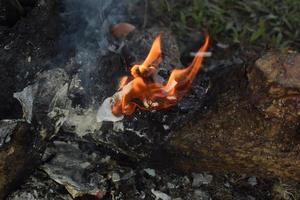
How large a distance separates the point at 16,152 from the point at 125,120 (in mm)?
655

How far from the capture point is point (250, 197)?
293 cm

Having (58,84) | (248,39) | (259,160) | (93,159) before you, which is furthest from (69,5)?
(248,39)

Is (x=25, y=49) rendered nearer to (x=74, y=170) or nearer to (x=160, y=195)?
(x=74, y=170)

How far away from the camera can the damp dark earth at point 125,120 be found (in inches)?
101

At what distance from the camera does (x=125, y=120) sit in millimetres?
2820

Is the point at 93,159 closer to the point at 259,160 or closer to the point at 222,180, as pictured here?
the point at 222,180

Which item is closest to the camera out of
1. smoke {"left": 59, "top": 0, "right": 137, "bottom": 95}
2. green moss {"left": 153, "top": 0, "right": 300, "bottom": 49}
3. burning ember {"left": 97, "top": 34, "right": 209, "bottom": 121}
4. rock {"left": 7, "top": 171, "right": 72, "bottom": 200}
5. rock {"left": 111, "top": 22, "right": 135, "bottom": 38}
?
rock {"left": 7, "top": 171, "right": 72, "bottom": 200}

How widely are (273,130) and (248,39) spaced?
231 centimetres

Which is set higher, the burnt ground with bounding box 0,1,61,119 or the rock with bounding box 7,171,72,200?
the burnt ground with bounding box 0,1,61,119

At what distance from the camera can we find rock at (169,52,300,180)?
2.48 metres

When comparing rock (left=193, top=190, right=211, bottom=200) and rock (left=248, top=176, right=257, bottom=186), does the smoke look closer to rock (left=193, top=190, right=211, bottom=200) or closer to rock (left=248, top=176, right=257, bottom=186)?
rock (left=193, top=190, right=211, bottom=200)

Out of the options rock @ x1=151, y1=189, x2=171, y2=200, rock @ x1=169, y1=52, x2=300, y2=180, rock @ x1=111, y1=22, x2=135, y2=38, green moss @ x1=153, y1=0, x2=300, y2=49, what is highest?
rock @ x1=169, y1=52, x2=300, y2=180

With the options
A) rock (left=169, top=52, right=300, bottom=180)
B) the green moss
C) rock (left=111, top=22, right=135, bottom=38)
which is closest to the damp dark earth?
rock (left=169, top=52, right=300, bottom=180)

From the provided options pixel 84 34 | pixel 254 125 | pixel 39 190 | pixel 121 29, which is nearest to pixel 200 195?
pixel 254 125
